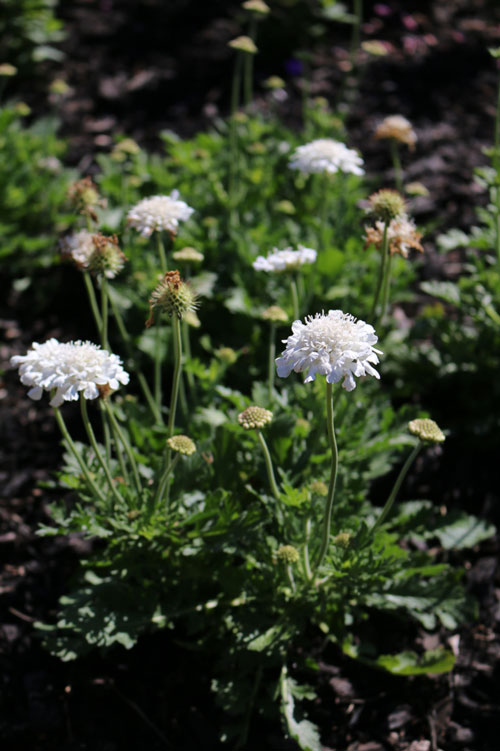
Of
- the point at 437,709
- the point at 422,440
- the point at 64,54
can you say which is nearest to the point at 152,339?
the point at 422,440

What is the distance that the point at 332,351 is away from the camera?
1992mm

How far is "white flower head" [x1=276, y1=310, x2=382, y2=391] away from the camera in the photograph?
198 centimetres

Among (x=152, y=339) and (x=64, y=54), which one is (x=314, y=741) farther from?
(x=64, y=54)

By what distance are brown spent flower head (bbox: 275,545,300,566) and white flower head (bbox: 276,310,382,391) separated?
791mm

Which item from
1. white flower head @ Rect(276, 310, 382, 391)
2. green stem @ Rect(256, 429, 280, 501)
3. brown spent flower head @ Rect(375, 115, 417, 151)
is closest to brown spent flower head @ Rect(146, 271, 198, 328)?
white flower head @ Rect(276, 310, 382, 391)

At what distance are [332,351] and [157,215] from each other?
1091 mm

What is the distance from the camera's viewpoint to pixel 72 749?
108 inches

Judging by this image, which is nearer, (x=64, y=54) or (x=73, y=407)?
(x=73, y=407)

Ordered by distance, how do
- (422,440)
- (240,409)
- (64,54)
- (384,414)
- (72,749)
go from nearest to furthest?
(422,440), (72,749), (240,409), (384,414), (64,54)

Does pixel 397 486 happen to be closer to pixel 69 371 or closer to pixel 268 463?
pixel 268 463

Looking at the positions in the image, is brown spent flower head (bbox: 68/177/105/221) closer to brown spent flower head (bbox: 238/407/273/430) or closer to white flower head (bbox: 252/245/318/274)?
white flower head (bbox: 252/245/318/274)

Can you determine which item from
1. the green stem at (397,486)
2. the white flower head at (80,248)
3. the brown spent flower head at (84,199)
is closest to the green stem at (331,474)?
the green stem at (397,486)

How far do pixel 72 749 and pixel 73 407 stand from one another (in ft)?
5.82

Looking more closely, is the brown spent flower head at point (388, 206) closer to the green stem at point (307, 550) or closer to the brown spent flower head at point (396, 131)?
the green stem at point (307, 550)
